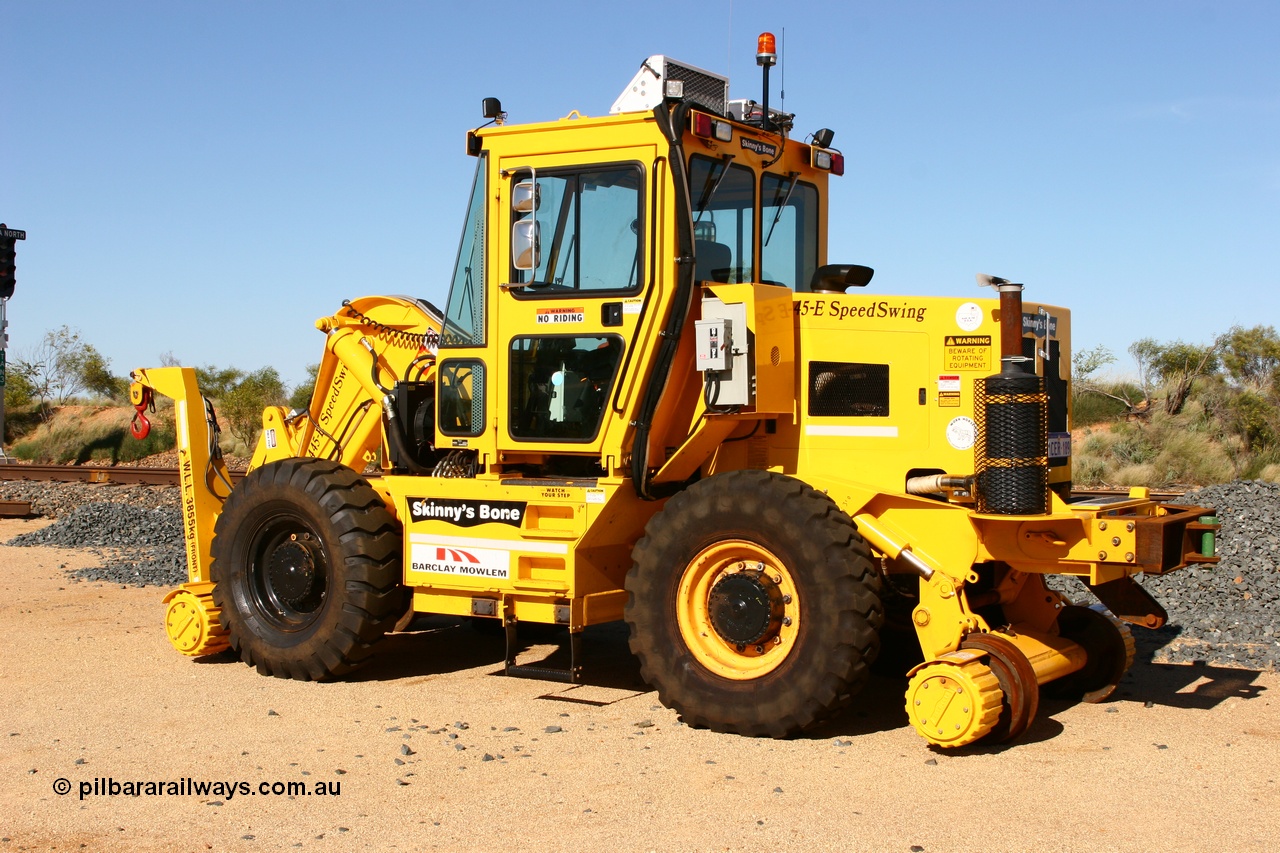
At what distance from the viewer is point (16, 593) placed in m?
11.6

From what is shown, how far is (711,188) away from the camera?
7652 millimetres

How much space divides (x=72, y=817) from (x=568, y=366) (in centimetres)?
364

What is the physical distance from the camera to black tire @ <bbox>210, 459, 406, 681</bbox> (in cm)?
800

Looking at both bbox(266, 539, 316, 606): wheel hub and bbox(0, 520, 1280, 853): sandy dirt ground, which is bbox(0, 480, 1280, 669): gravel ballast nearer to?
bbox(0, 520, 1280, 853): sandy dirt ground

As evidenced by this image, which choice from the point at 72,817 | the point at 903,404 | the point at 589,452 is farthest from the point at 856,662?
the point at 72,817

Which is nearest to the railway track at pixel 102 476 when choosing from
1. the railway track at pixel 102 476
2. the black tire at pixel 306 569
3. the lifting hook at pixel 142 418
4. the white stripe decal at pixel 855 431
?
the railway track at pixel 102 476

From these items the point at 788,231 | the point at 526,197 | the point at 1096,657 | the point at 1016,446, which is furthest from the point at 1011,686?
the point at 526,197

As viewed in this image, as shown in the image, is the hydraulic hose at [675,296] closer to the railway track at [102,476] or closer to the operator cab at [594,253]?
the operator cab at [594,253]

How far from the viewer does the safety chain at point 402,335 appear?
30.6ft

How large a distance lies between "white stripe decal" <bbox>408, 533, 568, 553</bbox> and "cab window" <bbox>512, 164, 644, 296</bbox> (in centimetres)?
153

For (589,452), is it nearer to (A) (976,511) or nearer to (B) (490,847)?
(A) (976,511)

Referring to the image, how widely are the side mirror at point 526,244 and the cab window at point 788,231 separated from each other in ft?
4.89

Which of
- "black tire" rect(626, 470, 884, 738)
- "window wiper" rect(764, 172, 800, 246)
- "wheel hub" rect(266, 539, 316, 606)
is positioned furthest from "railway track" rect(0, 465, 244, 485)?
"black tire" rect(626, 470, 884, 738)

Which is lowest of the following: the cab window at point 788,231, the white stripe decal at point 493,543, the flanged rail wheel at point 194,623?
the flanged rail wheel at point 194,623
